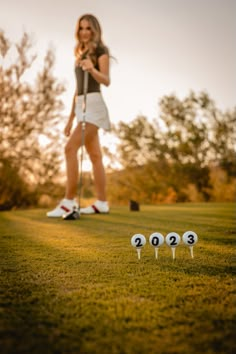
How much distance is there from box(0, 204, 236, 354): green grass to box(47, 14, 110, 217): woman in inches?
99.3

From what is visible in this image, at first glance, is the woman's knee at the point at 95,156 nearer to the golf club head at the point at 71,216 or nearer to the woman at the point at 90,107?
the woman at the point at 90,107

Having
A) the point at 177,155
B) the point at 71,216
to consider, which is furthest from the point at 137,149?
the point at 71,216

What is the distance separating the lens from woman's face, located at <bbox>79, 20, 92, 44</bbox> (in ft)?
16.5

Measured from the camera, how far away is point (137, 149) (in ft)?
48.3

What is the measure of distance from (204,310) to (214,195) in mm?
11332

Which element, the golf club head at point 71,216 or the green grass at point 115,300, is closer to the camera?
the green grass at point 115,300

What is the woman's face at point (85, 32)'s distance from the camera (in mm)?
5039

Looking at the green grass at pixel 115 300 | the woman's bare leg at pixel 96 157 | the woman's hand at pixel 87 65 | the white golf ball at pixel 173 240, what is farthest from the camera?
the woman's bare leg at pixel 96 157

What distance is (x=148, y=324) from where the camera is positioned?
112 cm

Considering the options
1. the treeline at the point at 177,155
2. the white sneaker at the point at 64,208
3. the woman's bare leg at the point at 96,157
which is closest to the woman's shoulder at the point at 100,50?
the woman's bare leg at the point at 96,157

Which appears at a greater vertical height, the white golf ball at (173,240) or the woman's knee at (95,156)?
the woman's knee at (95,156)

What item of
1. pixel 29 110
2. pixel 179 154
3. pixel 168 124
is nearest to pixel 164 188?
pixel 179 154

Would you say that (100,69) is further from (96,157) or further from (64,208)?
(64,208)

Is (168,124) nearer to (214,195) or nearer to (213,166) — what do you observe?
(213,166)
